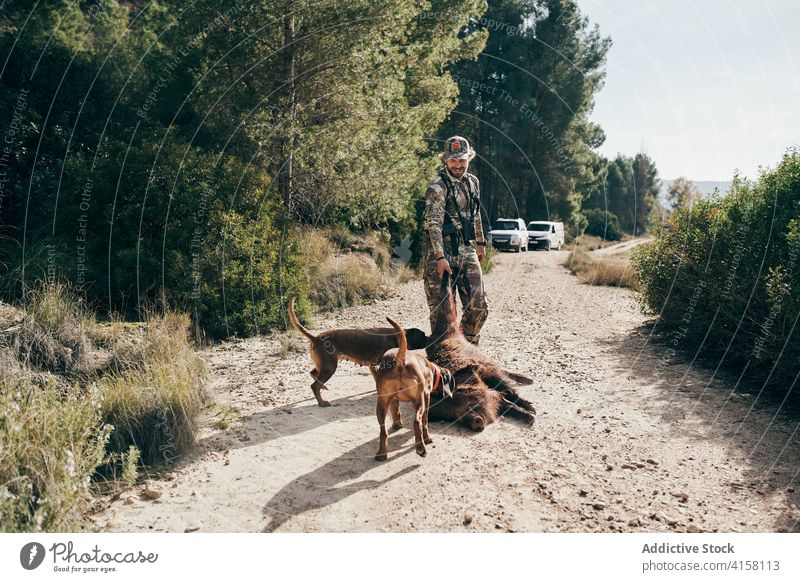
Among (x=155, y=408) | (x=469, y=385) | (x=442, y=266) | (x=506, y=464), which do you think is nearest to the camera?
(x=506, y=464)

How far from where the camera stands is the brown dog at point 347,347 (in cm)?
602

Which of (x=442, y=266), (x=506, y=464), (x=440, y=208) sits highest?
(x=440, y=208)

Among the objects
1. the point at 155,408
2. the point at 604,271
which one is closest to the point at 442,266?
the point at 155,408

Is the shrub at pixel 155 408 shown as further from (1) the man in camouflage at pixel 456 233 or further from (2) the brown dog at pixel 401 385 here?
(1) the man in camouflage at pixel 456 233

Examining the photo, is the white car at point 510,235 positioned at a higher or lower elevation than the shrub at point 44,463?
higher

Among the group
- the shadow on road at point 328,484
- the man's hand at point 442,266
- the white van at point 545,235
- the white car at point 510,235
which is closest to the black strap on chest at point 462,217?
the man's hand at point 442,266

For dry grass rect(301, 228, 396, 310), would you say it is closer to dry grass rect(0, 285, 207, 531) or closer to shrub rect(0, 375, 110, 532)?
dry grass rect(0, 285, 207, 531)

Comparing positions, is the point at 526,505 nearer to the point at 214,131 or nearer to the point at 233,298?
the point at 233,298

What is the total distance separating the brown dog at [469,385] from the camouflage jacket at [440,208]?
1.71ft

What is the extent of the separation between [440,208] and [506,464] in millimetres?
3166

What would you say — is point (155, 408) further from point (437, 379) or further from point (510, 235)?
point (510, 235)

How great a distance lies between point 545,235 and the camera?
1184 inches

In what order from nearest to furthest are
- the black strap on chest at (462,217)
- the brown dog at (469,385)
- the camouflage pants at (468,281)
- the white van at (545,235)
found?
the brown dog at (469,385) < the camouflage pants at (468,281) < the black strap on chest at (462,217) < the white van at (545,235)
